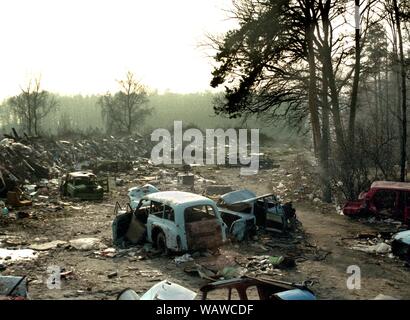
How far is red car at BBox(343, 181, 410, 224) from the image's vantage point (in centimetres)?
1272

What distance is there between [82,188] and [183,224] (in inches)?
429

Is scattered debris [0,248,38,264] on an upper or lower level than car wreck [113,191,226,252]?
lower

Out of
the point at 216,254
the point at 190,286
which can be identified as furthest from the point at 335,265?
the point at 190,286

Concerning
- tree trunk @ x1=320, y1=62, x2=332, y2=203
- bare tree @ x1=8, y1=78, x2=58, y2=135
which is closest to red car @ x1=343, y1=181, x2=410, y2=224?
tree trunk @ x1=320, y1=62, x2=332, y2=203

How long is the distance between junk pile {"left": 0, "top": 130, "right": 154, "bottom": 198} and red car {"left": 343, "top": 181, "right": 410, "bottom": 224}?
14.4 m

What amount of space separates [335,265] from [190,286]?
11.7 feet

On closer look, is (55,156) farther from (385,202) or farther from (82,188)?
(385,202)

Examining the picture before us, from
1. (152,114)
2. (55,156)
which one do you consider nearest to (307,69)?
(55,156)

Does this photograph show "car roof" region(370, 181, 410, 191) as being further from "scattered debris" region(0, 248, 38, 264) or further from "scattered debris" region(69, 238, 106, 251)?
"scattered debris" region(0, 248, 38, 264)

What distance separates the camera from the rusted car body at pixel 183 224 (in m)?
9.81

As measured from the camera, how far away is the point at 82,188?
19.4 m

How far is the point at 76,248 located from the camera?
11.0 metres

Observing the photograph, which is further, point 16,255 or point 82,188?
point 82,188
